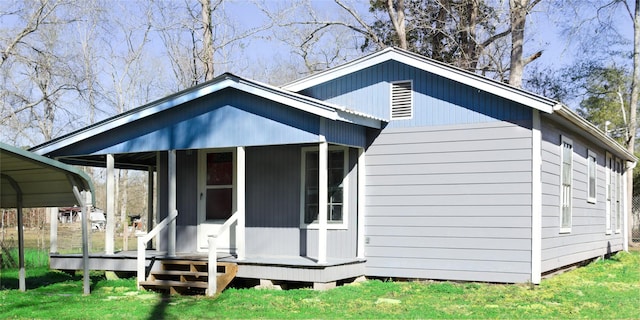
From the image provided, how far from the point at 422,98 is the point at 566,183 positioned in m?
3.45

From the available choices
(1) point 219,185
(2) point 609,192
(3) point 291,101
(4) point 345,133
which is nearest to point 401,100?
(4) point 345,133

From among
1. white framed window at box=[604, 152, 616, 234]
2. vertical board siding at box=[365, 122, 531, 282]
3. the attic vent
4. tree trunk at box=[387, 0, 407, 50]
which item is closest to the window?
vertical board siding at box=[365, 122, 531, 282]

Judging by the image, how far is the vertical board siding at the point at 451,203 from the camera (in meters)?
11.4

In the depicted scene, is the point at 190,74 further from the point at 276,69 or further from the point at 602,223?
the point at 602,223

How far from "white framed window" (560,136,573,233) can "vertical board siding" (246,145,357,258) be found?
386 cm

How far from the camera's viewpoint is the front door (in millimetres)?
13750

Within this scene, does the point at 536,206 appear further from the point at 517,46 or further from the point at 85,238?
the point at 517,46

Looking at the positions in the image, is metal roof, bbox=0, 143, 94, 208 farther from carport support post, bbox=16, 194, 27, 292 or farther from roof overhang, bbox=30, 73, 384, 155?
roof overhang, bbox=30, 73, 384, 155

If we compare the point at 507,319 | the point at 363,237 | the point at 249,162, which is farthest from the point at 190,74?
the point at 507,319

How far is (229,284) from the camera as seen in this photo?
1217 centimetres

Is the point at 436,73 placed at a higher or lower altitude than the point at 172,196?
higher

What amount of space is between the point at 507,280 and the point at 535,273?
46cm

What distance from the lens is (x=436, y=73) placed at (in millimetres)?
11875

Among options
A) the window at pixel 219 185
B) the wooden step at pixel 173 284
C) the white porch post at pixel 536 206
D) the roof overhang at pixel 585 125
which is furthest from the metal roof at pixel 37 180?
the roof overhang at pixel 585 125
